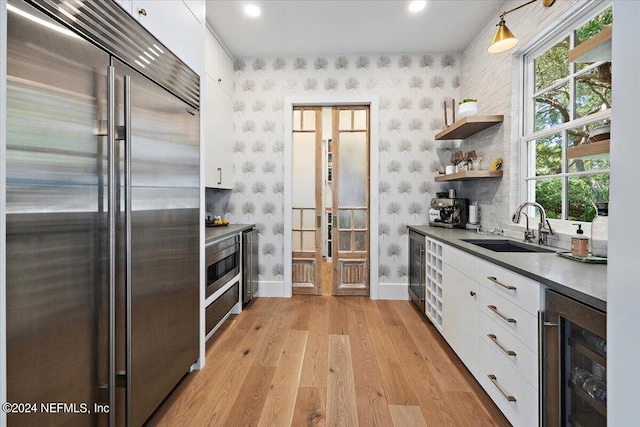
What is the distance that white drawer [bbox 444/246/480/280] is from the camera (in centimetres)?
190

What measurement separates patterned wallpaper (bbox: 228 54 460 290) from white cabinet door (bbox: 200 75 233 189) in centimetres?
19

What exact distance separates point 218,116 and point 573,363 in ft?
10.7

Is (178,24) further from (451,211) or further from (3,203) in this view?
(451,211)

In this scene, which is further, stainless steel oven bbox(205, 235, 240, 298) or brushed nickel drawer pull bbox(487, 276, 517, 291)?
stainless steel oven bbox(205, 235, 240, 298)

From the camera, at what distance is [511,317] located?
1.48 m

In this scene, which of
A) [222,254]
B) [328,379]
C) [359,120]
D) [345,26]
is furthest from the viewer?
[359,120]

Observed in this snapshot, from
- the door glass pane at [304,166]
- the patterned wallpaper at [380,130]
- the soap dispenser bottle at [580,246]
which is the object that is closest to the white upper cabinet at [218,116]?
the patterned wallpaper at [380,130]

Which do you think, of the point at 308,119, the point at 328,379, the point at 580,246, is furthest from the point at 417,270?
the point at 308,119

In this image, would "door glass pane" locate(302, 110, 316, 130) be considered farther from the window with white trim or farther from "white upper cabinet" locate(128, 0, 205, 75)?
the window with white trim

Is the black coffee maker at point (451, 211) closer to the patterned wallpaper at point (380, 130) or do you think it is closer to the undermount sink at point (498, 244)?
the patterned wallpaper at point (380, 130)

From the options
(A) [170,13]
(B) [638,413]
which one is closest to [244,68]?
(A) [170,13]

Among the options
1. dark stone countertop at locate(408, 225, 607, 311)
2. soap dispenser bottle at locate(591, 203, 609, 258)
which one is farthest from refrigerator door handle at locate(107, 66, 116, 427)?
soap dispenser bottle at locate(591, 203, 609, 258)

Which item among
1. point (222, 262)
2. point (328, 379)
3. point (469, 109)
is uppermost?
point (469, 109)

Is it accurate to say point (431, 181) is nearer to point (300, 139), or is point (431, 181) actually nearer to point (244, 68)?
point (300, 139)
